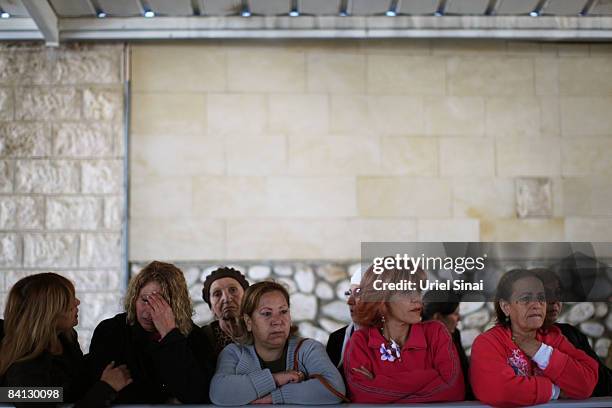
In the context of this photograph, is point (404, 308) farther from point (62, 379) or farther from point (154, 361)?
point (62, 379)

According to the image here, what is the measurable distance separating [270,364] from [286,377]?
97mm

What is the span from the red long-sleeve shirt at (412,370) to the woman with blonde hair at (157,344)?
0.49 m

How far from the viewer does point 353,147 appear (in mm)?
4992

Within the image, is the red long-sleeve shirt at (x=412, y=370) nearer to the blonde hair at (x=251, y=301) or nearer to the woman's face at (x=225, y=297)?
the blonde hair at (x=251, y=301)

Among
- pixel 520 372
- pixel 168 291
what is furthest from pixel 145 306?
pixel 520 372

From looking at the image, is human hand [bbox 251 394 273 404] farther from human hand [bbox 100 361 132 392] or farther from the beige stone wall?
the beige stone wall

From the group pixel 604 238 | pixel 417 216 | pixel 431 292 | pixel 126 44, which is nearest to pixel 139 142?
pixel 126 44

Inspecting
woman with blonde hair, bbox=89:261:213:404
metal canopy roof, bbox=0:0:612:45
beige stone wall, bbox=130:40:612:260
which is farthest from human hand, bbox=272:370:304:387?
metal canopy roof, bbox=0:0:612:45

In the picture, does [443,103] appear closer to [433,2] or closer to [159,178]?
[433,2]

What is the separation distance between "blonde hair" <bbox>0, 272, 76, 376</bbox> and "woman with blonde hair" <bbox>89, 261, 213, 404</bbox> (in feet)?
0.58

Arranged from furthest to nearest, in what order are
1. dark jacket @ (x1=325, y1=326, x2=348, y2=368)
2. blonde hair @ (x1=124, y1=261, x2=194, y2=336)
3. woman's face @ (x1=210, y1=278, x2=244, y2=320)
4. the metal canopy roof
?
the metal canopy roof < woman's face @ (x1=210, y1=278, x2=244, y2=320) < dark jacket @ (x1=325, y1=326, x2=348, y2=368) < blonde hair @ (x1=124, y1=261, x2=194, y2=336)

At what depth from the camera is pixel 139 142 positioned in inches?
196

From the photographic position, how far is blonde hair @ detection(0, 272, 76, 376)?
2.47 meters

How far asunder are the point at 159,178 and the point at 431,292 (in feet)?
8.00
